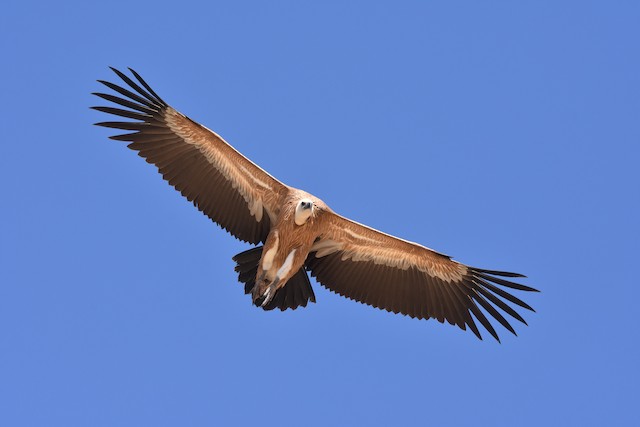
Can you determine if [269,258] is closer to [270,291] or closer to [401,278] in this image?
[270,291]

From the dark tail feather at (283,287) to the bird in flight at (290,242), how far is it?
0.04ft

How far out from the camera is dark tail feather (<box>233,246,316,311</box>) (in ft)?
47.8

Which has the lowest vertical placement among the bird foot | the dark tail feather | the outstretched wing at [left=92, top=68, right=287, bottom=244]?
the bird foot

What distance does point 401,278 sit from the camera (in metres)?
15.2

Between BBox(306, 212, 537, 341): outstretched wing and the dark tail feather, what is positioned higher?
BBox(306, 212, 537, 341): outstretched wing

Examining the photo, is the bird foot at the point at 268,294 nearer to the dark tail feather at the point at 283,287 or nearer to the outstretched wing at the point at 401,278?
the dark tail feather at the point at 283,287

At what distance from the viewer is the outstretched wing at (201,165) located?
47.8ft

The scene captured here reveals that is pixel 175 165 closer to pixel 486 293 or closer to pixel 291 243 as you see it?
pixel 291 243

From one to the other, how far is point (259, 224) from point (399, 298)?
1922 mm

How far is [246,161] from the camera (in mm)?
14617

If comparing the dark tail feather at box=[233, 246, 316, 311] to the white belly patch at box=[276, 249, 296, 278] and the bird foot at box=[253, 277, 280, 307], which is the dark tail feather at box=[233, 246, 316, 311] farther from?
the white belly patch at box=[276, 249, 296, 278]

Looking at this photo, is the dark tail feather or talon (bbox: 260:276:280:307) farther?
the dark tail feather

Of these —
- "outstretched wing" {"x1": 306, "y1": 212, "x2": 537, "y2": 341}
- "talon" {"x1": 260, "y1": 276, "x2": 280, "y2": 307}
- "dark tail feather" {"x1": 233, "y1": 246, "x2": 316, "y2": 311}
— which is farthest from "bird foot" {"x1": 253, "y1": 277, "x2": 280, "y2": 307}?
"outstretched wing" {"x1": 306, "y1": 212, "x2": 537, "y2": 341}

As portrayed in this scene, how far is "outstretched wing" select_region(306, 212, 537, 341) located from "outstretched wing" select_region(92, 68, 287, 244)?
0.85 meters
